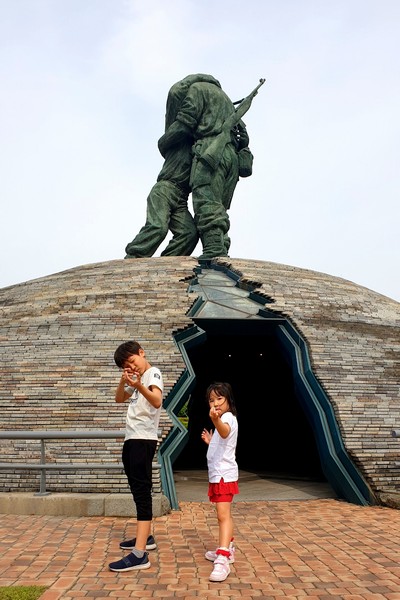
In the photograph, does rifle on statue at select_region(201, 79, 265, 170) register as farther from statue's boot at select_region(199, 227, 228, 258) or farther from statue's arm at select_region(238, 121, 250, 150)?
statue's boot at select_region(199, 227, 228, 258)

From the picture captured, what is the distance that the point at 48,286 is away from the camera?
13.8 metres

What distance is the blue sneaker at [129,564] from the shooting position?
4.79 meters

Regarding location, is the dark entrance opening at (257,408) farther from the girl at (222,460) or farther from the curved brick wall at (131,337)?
the girl at (222,460)

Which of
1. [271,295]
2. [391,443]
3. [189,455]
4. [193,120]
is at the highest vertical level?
[193,120]

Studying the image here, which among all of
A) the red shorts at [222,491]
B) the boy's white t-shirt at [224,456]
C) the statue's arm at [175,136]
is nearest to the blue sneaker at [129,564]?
the red shorts at [222,491]

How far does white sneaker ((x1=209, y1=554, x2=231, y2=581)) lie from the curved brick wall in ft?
9.85

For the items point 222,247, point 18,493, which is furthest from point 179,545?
point 222,247

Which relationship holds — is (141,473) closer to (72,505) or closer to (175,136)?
(72,505)

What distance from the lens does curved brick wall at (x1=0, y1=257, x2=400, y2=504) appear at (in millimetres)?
8406

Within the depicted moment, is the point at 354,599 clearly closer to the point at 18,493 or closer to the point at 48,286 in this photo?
the point at 18,493

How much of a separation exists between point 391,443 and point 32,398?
18.5 feet

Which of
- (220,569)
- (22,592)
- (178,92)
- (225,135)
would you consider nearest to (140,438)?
(220,569)

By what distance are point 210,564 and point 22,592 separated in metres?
1.64

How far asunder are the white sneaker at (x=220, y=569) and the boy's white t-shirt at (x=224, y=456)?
0.63 meters
